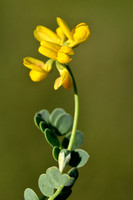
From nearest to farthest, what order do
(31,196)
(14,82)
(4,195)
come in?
(31,196)
(4,195)
(14,82)

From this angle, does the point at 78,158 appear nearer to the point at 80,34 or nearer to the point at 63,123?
the point at 63,123

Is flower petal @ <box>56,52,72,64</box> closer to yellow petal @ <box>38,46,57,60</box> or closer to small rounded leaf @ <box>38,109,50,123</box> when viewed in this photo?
yellow petal @ <box>38,46,57,60</box>

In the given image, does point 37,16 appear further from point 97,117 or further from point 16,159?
point 16,159

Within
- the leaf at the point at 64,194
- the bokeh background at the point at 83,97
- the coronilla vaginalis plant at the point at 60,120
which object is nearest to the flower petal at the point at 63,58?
the coronilla vaginalis plant at the point at 60,120

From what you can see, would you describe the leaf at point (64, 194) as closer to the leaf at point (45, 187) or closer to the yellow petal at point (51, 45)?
the leaf at point (45, 187)

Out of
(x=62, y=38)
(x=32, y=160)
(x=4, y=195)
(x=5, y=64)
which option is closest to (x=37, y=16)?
(x=5, y=64)
